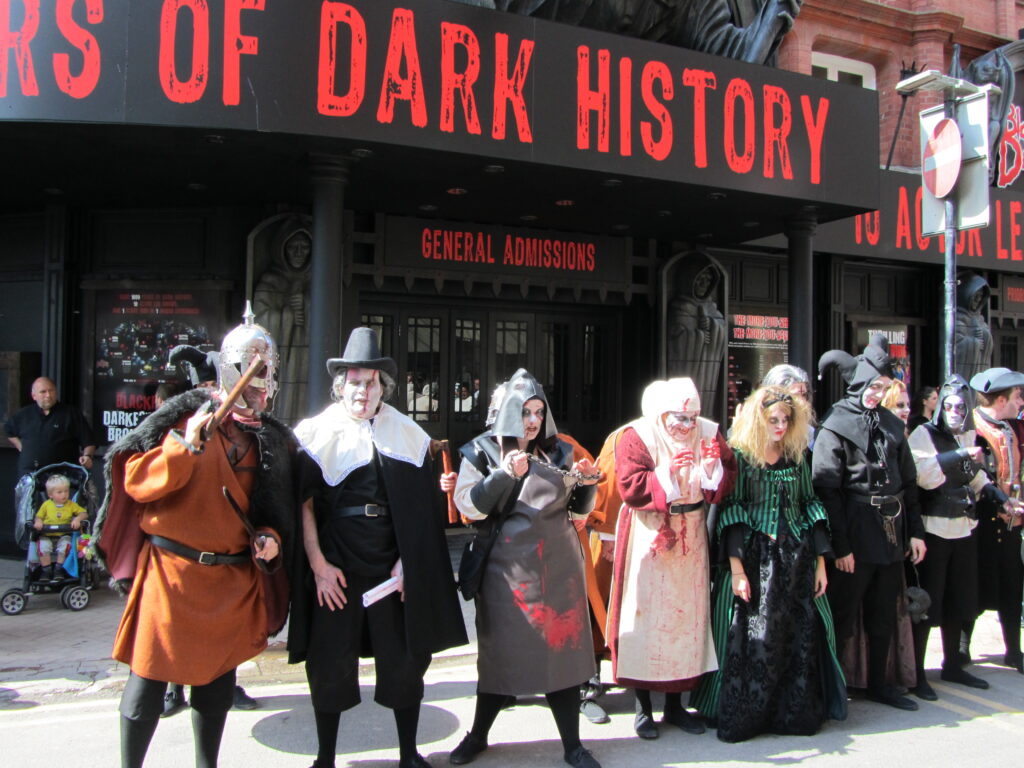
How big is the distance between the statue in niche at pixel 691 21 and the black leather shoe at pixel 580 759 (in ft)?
21.9

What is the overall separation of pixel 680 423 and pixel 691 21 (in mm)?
6213

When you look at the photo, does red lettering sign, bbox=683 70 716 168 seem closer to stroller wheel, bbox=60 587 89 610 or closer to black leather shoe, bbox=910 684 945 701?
black leather shoe, bbox=910 684 945 701

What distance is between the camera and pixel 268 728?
167 inches

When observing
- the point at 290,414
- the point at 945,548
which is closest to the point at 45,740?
the point at 290,414

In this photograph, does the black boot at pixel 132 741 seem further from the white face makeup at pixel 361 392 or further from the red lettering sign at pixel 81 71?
the red lettering sign at pixel 81 71

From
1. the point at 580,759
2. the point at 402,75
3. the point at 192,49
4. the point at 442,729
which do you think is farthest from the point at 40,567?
the point at 580,759

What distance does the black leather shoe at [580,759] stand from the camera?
3.73 meters

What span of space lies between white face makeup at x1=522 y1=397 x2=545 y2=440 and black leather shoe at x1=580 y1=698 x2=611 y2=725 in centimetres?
162

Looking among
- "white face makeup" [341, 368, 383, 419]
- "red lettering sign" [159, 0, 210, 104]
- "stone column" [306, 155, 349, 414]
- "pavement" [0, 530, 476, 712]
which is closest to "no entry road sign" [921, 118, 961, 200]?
"stone column" [306, 155, 349, 414]

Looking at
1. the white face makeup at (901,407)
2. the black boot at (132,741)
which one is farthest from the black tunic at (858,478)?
the black boot at (132,741)

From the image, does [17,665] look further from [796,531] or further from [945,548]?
[945,548]

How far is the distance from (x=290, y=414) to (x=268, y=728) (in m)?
3.76

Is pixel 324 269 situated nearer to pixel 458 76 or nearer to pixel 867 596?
pixel 458 76

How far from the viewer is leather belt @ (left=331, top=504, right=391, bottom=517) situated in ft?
11.7
